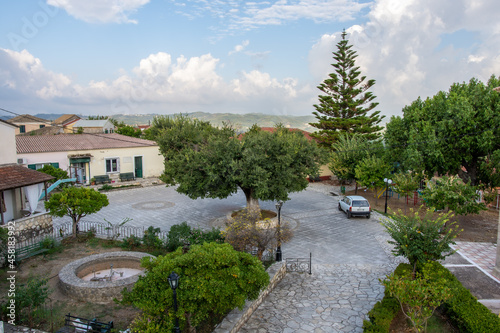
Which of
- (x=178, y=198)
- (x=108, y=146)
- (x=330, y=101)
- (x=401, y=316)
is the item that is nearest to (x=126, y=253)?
(x=401, y=316)

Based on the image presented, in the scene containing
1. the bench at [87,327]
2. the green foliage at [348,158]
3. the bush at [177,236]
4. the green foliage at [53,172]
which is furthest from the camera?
the green foliage at [348,158]

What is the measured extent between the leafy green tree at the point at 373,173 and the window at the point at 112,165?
19825mm

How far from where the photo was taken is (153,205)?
75.4ft

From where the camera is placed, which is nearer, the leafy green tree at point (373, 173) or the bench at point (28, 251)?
the bench at point (28, 251)

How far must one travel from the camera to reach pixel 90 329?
7.84 metres

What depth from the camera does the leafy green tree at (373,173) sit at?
23.1 meters

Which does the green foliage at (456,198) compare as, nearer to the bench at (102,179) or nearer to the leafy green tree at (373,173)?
the leafy green tree at (373,173)

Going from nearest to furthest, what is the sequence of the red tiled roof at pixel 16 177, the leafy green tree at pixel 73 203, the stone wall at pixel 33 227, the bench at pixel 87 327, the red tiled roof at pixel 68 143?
the bench at pixel 87 327 < the red tiled roof at pixel 16 177 < the stone wall at pixel 33 227 < the leafy green tree at pixel 73 203 < the red tiled roof at pixel 68 143

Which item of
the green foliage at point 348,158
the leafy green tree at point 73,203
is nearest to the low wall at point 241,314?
the leafy green tree at point 73,203

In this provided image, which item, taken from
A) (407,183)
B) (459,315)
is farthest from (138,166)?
(459,315)

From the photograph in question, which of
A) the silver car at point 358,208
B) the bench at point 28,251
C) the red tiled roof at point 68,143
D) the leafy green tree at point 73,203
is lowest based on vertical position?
the bench at point 28,251

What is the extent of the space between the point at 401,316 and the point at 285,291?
3.43m

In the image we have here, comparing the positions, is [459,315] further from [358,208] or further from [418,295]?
[358,208]

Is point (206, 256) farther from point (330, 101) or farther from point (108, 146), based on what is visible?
point (330, 101)
